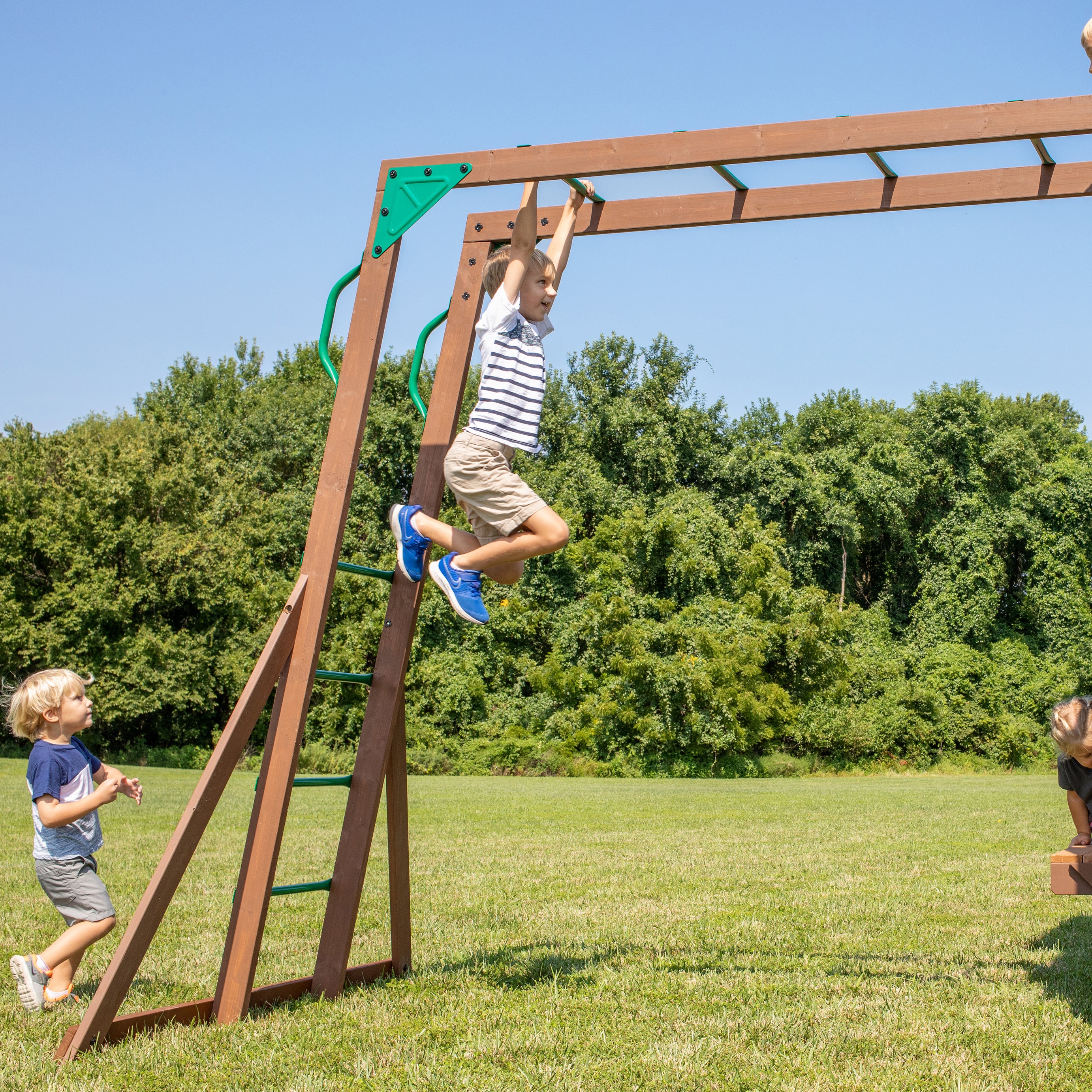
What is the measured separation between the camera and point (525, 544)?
4801 millimetres

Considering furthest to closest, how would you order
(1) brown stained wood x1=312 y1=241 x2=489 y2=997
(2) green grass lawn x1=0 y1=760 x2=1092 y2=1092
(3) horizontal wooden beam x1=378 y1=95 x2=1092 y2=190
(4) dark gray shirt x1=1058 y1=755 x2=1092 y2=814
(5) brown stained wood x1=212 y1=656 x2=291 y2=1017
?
(4) dark gray shirt x1=1058 y1=755 x2=1092 y2=814 < (1) brown stained wood x1=312 y1=241 x2=489 y2=997 < (5) brown stained wood x1=212 y1=656 x2=291 y2=1017 < (3) horizontal wooden beam x1=378 y1=95 x2=1092 y2=190 < (2) green grass lawn x1=0 y1=760 x2=1092 y2=1092

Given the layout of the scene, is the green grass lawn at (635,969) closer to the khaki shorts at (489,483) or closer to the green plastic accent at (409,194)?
the khaki shorts at (489,483)

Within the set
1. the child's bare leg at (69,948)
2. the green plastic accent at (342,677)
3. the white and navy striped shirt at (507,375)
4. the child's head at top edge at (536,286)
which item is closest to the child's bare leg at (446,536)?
the white and navy striped shirt at (507,375)

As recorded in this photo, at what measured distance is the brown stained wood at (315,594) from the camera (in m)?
4.69

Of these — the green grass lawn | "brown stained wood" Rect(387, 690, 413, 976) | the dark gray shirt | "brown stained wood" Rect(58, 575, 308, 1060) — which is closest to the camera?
the green grass lawn

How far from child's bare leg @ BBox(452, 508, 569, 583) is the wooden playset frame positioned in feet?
2.02

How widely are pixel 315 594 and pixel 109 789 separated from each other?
47.6 inches

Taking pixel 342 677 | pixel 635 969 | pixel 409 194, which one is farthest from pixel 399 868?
pixel 409 194

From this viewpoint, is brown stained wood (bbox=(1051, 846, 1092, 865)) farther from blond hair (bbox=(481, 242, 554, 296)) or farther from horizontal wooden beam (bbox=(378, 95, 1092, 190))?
blond hair (bbox=(481, 242, 554, 296))

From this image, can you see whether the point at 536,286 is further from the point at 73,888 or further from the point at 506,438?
the point at 73,888

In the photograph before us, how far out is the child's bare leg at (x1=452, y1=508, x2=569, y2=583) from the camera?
479 cm

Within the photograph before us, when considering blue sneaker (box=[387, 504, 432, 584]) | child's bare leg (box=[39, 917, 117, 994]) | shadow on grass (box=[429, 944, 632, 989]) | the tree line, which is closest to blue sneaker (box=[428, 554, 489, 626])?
blue sneaker (box=[387, 504, 432, 584])

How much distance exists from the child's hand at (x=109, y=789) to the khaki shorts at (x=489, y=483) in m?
1.93

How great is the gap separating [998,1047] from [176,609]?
109 ft
